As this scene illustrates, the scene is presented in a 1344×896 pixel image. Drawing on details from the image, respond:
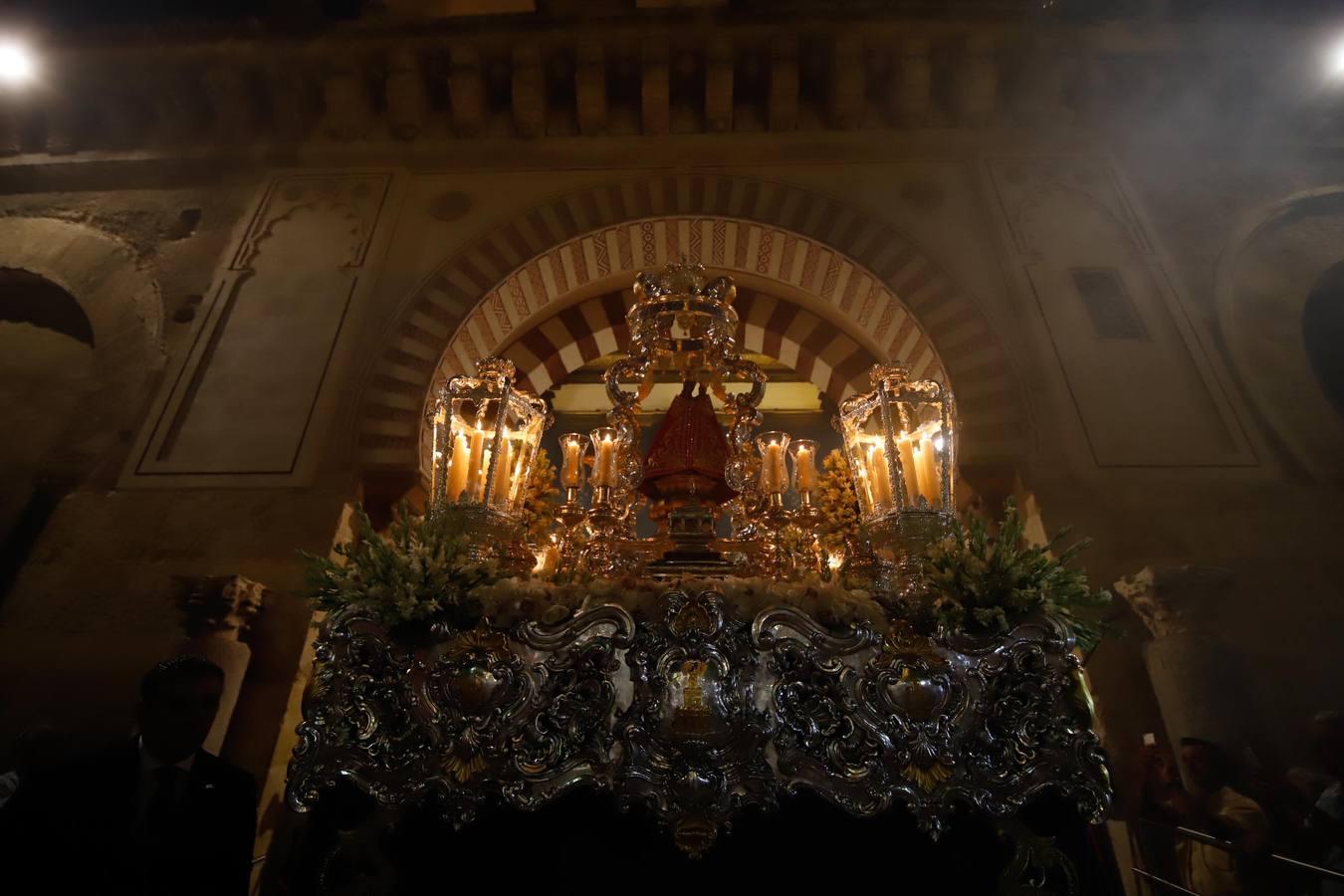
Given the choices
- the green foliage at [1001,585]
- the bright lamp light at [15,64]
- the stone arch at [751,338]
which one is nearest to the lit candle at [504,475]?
the green foliage at [1001,585]

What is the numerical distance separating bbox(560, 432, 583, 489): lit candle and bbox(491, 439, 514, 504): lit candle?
0.38 meters

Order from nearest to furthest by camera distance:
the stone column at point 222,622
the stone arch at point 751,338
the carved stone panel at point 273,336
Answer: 1. the stone column at point 222,622
2. the carved stone panel at point 273,336
3. the stone arch at point 751,338

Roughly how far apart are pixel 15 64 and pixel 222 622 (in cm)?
459

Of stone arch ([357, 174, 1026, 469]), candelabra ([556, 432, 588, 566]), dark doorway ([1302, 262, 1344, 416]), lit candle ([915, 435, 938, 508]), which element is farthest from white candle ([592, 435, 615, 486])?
dark doorway ([1302, 262, 1344, 416])

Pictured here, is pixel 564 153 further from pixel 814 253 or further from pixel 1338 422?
pixel 1338 422

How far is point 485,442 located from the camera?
215 cm

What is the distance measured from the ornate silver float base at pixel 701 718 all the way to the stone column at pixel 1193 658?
4.17 feet

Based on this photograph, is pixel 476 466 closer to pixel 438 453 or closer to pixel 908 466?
pixel 438 453

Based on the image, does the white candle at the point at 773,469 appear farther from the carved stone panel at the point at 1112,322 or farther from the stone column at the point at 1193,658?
the carved stone panel at the point at 1112,322

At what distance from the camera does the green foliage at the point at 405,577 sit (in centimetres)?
164

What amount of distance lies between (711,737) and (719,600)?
320 mm

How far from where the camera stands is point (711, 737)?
153 centimetres

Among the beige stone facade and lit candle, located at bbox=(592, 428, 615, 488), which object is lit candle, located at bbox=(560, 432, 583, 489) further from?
the beige stone facade

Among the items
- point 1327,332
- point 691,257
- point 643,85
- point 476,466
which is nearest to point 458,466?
point 476,466
